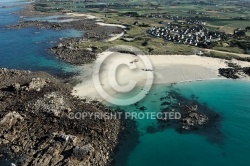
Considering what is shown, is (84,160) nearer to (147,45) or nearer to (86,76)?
(86,76)

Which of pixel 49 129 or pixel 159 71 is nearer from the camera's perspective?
pixel 49 129

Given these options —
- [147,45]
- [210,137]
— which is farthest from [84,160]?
[147,45]

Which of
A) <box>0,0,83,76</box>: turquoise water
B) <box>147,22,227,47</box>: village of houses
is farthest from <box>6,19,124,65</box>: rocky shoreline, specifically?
<box>147,22,227,47</box>: village of houses

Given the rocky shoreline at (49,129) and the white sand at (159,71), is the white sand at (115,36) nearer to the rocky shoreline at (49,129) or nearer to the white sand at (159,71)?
the white sand at (159,71)

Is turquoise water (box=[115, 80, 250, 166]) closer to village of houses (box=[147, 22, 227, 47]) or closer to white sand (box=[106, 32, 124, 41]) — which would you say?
village of houses (box=[147, 22, 227, 47])

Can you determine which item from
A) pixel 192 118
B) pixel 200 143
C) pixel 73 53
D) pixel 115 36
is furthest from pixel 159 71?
pixel 115 36

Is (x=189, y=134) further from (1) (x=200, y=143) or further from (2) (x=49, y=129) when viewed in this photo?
(2) (x=49, y=129)
